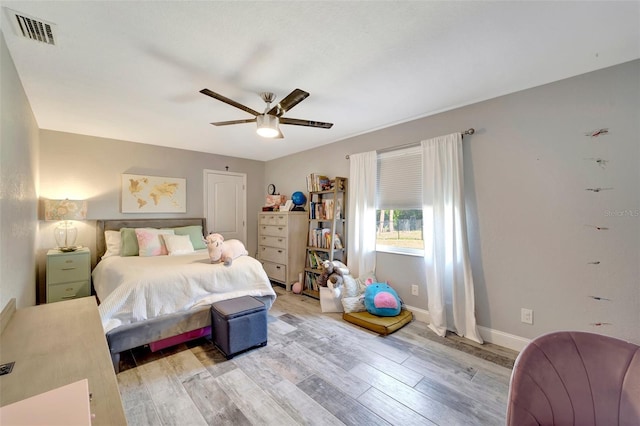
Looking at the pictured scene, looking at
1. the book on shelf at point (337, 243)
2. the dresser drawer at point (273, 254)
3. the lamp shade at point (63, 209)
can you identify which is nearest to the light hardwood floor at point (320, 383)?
the book on shelf at point (337, 243)

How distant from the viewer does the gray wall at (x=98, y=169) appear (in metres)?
3.31

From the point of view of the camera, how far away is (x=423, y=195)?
2891 millimetres

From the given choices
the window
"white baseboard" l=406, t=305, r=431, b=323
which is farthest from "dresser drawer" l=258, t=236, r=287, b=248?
"white baseboard" l=406, t=305, r=431, b=323

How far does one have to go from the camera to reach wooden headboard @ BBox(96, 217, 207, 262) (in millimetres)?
3602

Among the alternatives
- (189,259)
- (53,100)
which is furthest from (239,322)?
(53,100)

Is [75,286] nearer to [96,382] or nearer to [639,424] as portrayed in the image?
[96,382]

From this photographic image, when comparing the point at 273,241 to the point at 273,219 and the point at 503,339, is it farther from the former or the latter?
the point at 503,339

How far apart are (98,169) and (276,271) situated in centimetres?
291

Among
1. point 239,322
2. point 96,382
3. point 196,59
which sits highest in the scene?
point 196,59

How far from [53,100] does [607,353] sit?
4.18 meters

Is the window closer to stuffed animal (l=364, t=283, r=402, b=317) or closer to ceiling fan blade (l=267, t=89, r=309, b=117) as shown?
stuffed animal (l=364, t=283, r=402, b=317)

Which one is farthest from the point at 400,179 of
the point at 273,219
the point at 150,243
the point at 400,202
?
the point at 150,243

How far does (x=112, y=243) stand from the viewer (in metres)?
3.52

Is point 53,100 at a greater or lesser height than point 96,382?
greater
